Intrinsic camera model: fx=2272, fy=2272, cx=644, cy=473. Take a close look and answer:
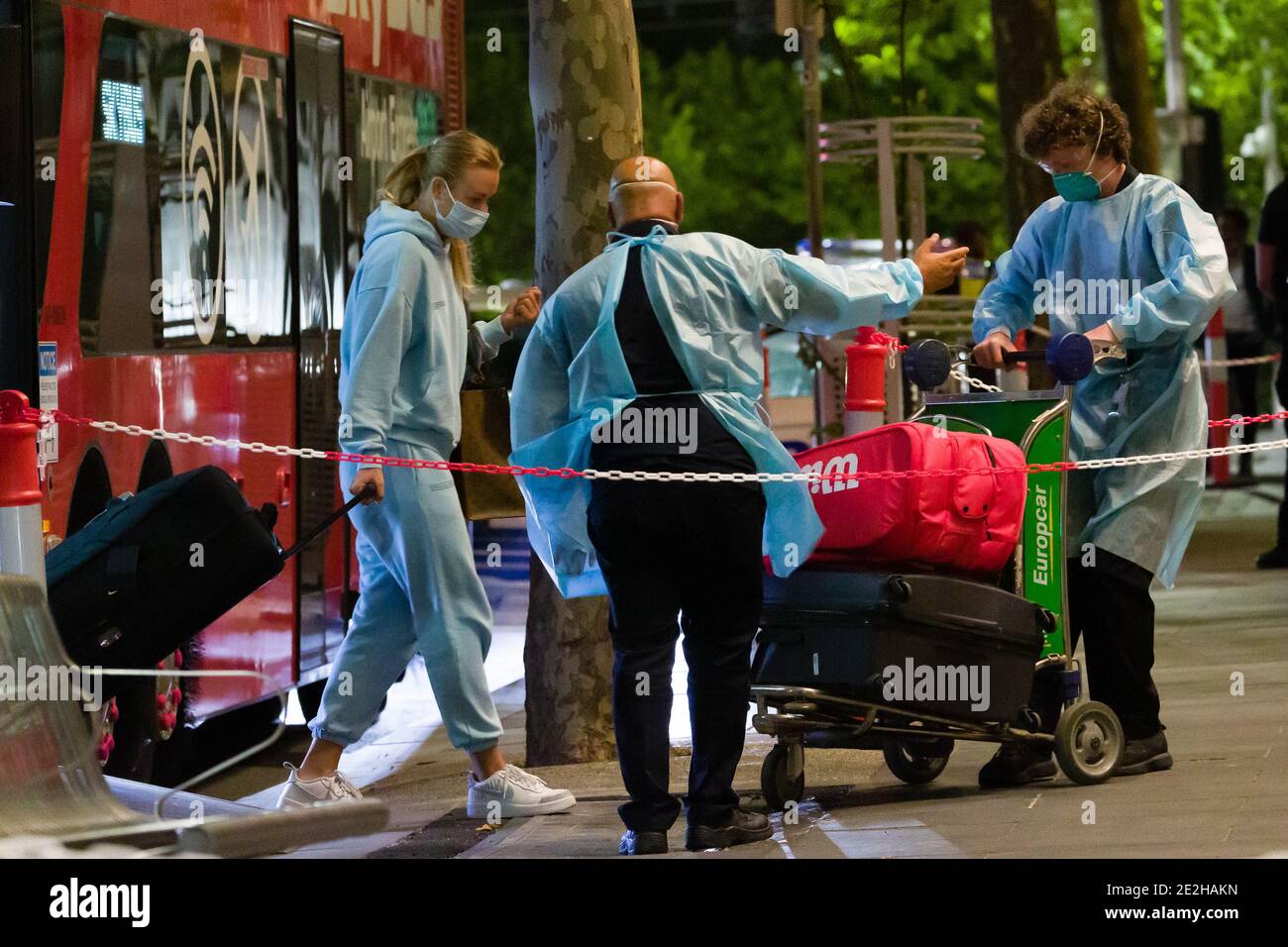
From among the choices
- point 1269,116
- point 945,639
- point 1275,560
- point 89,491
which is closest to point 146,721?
point 89,491

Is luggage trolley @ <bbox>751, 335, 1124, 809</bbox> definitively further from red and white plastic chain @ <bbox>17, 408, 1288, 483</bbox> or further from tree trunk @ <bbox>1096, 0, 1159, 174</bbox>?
tree trunk @ <bbox>1096, 0, 1159, 174</bbox>

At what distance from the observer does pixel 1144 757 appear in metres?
7.19

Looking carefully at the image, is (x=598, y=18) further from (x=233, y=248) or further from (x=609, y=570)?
(x=609, y=570)

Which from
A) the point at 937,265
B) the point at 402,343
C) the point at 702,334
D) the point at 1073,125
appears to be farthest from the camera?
the point at 1073,125

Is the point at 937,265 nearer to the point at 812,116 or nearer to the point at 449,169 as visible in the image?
the point at 449,169

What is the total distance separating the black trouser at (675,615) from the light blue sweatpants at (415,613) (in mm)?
846

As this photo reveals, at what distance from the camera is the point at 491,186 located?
6.93 m

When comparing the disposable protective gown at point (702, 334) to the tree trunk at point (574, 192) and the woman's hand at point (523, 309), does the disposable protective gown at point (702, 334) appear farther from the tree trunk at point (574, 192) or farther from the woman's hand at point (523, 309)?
the tree trunk at point (574, 192)

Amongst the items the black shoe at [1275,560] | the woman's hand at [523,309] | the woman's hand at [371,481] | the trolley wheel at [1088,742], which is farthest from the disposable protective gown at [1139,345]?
the black shoe at [1275,560]

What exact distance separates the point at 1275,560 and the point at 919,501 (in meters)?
7.85

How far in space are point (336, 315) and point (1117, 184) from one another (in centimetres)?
404

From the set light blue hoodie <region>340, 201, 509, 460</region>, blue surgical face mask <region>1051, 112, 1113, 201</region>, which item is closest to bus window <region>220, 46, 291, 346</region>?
light blue hoodie <region>340, 201, 509, 460</region>

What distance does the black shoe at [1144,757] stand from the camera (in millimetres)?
7133
